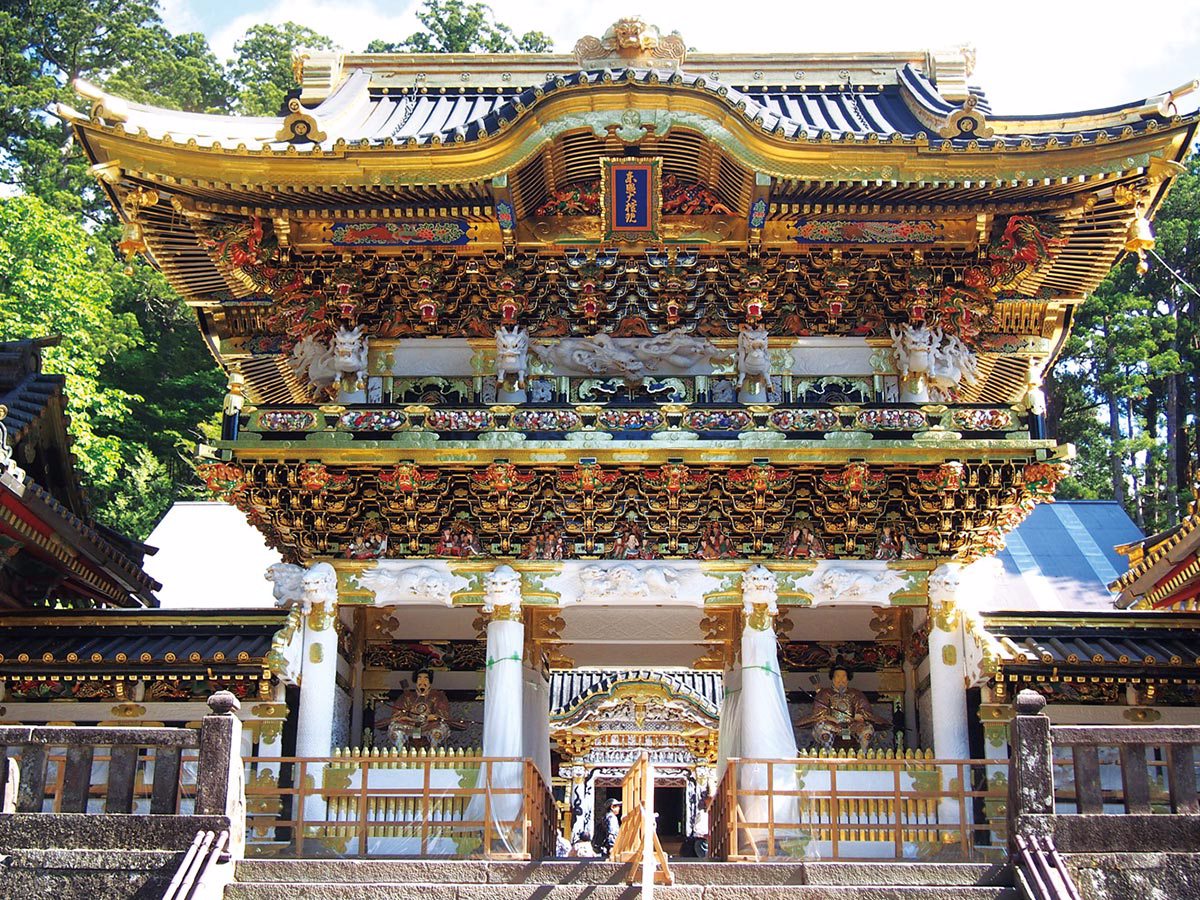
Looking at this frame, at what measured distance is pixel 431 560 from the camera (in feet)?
49.5

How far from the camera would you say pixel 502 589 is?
48.3 feet

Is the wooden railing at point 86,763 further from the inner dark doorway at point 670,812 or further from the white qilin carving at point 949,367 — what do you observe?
the inner dark doorway at point 670,812

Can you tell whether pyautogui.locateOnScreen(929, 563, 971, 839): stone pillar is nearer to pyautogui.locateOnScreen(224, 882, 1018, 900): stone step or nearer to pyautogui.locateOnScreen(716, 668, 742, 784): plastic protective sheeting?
pyautogui.locateOnScreen(716, 668, 742, 784): plastic protective sheeting

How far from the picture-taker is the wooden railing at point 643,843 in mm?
9812

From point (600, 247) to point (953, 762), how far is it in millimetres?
6889

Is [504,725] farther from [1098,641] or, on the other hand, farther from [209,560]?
[209,560]

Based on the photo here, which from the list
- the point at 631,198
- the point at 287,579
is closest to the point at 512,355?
the point at 631,198

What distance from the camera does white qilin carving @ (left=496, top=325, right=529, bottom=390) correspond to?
15789 mm

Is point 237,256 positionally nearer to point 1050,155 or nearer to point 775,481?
point 775,481

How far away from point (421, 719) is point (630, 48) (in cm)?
810

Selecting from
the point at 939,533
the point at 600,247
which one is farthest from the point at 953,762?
the point at 600,247

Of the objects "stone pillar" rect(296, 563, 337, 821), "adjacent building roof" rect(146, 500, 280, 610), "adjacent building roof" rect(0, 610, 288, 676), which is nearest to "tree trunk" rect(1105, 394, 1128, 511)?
"adjacent building roof" rect(146, 500, 280, 610)

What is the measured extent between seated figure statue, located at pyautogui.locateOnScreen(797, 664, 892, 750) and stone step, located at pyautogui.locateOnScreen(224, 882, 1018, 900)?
20.2 ft

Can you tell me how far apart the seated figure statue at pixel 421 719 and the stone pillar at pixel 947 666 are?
18.6 ft
